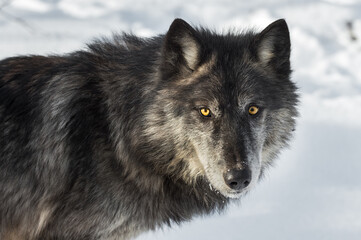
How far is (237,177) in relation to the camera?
12.8ft

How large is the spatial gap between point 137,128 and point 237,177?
89cm

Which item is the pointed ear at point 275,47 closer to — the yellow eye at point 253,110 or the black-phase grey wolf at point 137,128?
the black-phase grey wolf at point 137,128

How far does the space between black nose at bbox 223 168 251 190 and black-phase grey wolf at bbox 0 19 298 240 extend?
0.08 meters

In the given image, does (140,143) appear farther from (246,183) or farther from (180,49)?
(246,183)

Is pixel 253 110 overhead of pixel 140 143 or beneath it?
overhead

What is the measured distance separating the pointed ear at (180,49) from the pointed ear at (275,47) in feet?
A: 1.68

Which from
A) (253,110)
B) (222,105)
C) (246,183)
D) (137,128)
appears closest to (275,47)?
(253,110)

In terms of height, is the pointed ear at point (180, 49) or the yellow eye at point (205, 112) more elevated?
the pointed ear at point (180, 49)

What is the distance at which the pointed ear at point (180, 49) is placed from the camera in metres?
4.13

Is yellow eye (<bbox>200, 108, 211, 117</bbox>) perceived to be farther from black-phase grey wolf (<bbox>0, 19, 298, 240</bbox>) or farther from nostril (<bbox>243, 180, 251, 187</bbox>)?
nostril (<bbox>243, 180, 251, 187</bbox>)

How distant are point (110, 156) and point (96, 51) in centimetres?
92

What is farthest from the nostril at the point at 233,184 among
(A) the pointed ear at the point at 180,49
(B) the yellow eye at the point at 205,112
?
(A) the pointed ear at the point at 180,49

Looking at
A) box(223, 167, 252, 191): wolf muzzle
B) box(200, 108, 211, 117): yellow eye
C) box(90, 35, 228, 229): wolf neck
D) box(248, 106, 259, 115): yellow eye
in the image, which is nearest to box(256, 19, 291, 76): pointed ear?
box(248, 106, 259, 115): yellow eye

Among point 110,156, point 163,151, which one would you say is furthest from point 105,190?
point 163,151
